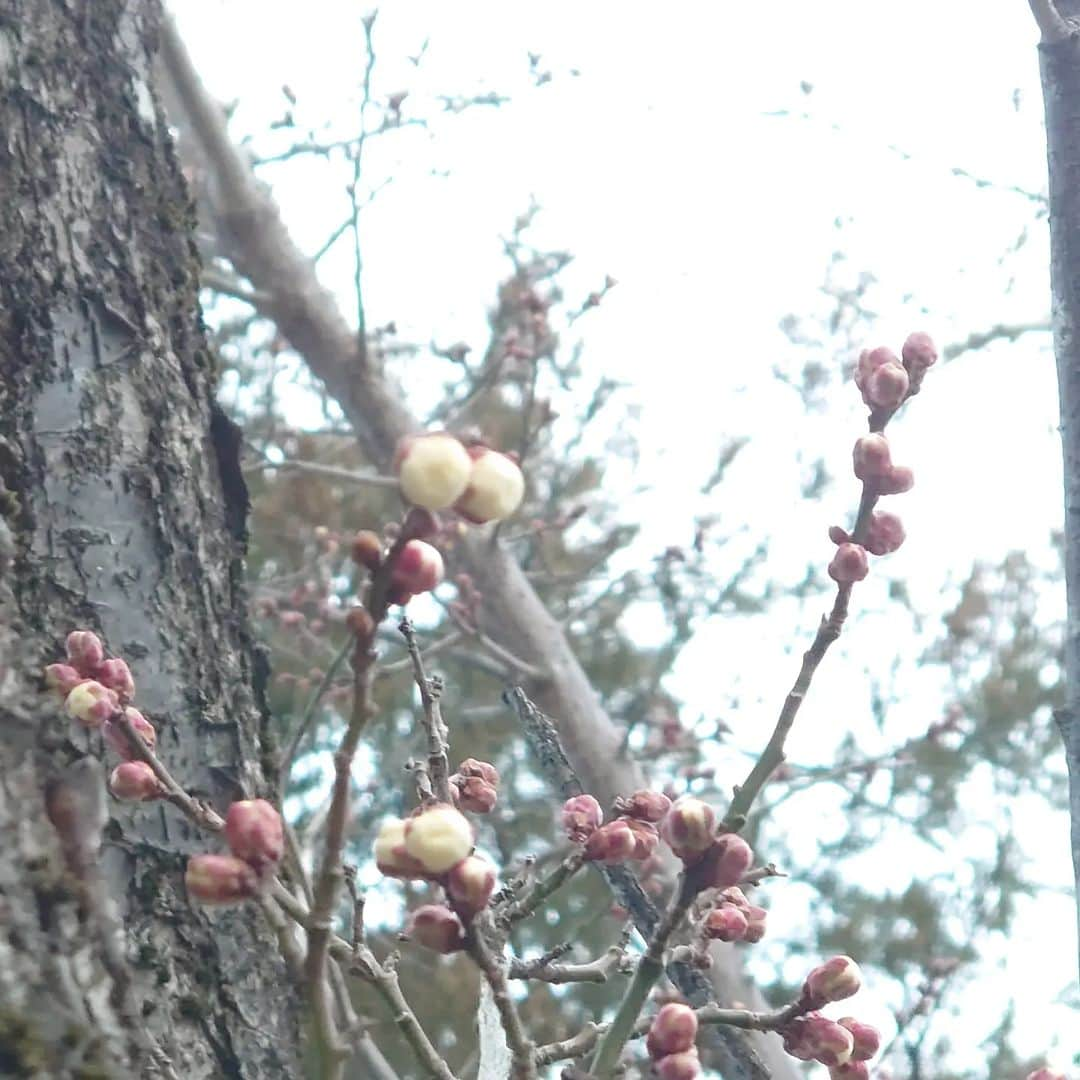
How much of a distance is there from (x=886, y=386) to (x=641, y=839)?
0.31m

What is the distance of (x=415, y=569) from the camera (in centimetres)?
54

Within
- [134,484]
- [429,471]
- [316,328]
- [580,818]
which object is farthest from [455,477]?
[316,328]

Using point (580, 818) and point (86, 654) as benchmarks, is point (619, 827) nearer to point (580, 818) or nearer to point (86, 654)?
point (580, 818)

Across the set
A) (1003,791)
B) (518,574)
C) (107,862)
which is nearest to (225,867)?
(107,862)

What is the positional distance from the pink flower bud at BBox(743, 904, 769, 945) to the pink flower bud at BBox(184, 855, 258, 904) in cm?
38

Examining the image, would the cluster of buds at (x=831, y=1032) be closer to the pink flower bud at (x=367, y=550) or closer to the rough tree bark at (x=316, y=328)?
the pink flower bud at (x=367, y=550)

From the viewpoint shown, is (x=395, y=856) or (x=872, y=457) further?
(x=872, y=457)

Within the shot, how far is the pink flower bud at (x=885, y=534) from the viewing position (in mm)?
758

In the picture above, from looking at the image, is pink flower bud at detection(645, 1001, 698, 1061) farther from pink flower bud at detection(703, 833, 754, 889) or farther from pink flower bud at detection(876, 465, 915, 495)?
pink flower bud at detection(876, 465, 915, 495)

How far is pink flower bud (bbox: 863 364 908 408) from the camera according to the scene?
73 cm

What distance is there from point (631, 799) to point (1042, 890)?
15.9ft

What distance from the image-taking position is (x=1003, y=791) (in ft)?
18.4

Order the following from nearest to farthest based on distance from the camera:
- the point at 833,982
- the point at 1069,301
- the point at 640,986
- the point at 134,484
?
the point at 640,986, the point at 833,982, the point at 1069,301, the point at 134,484

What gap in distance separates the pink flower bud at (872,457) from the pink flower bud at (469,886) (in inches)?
12.6
